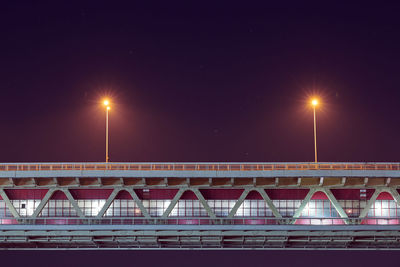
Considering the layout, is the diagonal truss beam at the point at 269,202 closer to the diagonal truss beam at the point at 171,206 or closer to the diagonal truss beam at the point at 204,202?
the diagonal truss beam at the point at 204,202

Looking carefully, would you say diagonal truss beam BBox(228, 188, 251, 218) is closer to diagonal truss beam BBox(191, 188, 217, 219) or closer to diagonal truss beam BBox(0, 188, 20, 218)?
diagonal truss beam BBox(191, 188, 217, 219)

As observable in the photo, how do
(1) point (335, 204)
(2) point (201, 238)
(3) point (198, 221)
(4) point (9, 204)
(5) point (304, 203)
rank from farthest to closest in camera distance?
(2) point (201, 238) < (3) point (198, 221) < (4) point (9, 204) < (1) point (335, 204) < (5) point (304, 203)

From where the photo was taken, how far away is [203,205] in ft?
159

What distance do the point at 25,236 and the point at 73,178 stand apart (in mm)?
6477

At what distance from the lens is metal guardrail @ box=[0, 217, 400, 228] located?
48.6 metres

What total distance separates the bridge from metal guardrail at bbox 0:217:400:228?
0.09 meters

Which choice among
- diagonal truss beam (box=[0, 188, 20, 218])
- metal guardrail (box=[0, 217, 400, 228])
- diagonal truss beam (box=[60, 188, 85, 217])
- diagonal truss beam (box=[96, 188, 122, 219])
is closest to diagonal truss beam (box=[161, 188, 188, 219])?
metal guardrail (box=[0, 217, 400, 228])

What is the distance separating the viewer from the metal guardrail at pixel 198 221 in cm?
4859

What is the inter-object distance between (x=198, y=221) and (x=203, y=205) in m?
2.63

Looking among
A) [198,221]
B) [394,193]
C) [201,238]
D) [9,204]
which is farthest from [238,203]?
[9,204]

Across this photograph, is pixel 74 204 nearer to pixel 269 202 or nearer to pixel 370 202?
pixel 269 202

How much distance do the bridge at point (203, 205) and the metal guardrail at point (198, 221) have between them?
86mm

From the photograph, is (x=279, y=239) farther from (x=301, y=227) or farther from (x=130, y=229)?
(x=130, y=229)

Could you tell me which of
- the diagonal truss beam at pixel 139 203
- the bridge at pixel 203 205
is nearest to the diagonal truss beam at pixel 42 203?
the bridge at pixel 203 205
